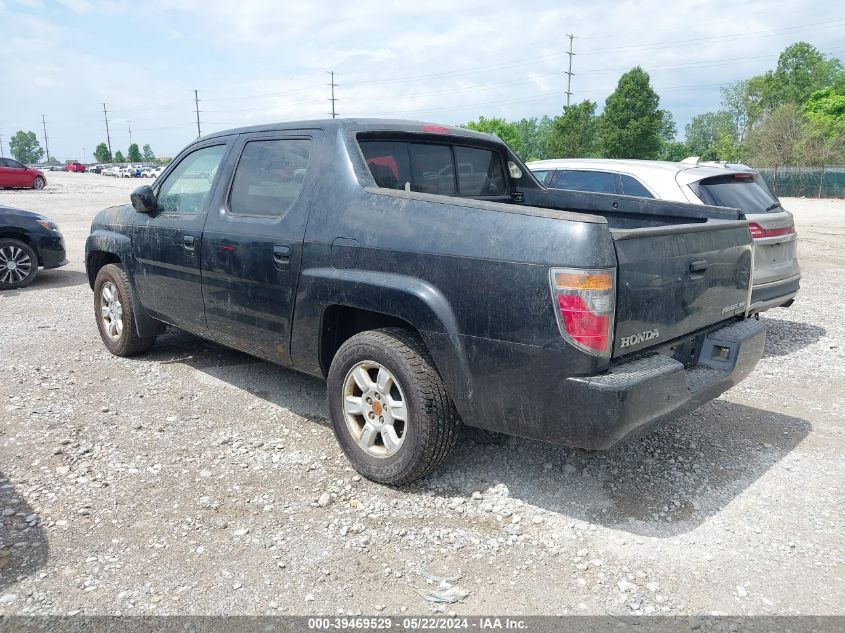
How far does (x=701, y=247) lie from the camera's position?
3.42m

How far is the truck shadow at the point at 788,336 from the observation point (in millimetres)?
6388

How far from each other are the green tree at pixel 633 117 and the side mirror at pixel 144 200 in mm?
44594

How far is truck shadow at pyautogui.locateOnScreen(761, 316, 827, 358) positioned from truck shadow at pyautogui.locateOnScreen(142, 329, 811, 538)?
5.90ft

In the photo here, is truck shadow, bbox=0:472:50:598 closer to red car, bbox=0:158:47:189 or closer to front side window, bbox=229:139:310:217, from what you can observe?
front side window, bbox=229:139:310:217

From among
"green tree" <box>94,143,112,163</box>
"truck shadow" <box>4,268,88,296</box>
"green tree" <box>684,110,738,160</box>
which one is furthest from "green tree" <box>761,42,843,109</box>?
"green tree" <box>94,143,112,163</box>

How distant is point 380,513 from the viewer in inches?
133

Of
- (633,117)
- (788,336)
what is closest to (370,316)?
(788,336)

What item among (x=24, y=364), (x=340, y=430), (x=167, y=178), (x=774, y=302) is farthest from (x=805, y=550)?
(x=24, y=364)

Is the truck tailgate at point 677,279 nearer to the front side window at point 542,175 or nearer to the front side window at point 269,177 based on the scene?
the front side window at point 269,177

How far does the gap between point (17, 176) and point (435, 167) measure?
35645 millimetres

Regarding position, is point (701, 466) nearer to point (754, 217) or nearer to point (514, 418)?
point (514, 418)

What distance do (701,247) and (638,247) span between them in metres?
0.60

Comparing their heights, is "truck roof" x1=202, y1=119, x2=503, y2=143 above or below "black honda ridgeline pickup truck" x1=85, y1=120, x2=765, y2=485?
above

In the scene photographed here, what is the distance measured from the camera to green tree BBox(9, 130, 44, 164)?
176 meters
